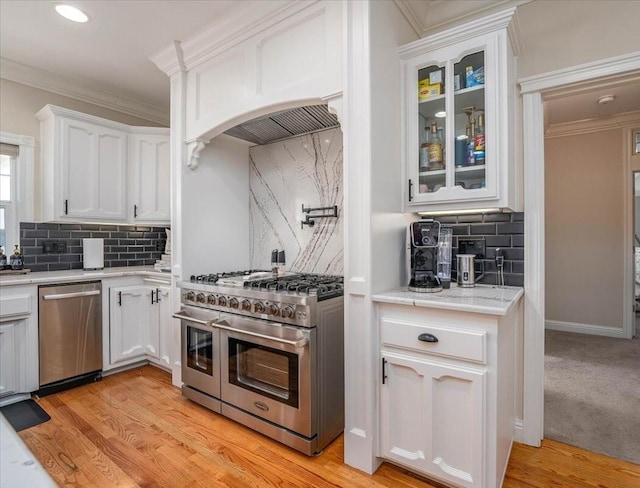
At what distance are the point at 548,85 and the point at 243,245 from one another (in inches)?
102

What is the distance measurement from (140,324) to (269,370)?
1.80m

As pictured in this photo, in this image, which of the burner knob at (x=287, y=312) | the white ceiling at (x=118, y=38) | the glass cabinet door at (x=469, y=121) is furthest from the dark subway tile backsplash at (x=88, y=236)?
the glass cabinet door at (x=469, y=121)

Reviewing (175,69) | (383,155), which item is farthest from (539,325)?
(175,69)

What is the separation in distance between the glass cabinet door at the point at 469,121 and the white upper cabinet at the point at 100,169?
9.90 feet

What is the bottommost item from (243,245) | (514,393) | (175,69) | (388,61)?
(514,393)

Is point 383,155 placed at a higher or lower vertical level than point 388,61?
lower

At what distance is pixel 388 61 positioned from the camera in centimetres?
201

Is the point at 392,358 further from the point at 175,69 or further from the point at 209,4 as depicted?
the point at 175,69

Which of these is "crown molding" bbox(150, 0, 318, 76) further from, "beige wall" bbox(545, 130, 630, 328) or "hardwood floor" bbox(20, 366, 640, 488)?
"beige wall" bbox(545, 130, 630, 328)

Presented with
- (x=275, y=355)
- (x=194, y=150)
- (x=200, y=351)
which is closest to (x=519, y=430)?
(x=275, y=355)

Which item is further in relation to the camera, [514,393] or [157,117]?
[157,117]

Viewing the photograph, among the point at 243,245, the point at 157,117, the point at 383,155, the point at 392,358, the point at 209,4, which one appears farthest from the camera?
the point at 157,117

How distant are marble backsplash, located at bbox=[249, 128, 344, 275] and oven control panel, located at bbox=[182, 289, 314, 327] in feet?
2.47

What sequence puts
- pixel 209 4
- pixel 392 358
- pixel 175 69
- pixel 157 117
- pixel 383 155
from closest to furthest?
pixel 392 358 < pixel 383 155 < pixel 209 4 < pixel 175 69 < pixel 157 117
